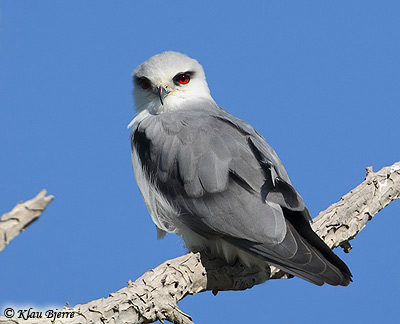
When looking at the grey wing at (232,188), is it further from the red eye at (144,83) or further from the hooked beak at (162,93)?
the red eye at (144,83)

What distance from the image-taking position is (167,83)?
585 cm

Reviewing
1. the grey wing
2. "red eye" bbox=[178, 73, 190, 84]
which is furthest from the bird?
"red eye" bbox=[178, 73, 190, 84]

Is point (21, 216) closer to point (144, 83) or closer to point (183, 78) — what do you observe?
point (144, 83)

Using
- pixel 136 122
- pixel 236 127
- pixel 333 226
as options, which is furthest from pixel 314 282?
pixel 136 122

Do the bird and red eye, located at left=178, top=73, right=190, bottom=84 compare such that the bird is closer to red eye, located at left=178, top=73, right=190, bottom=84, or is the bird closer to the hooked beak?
the hooked beak

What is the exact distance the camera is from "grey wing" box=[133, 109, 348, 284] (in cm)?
423

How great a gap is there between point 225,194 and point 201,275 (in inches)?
25.4

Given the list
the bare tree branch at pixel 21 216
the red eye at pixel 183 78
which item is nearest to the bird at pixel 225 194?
the red eye at pixel 183 78

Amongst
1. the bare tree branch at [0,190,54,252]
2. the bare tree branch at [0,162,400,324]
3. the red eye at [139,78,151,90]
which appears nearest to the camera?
the bare tree branch at [0,190,54,252]

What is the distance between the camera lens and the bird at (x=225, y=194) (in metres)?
4.23

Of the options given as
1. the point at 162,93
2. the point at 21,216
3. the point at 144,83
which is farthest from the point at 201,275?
the point at 144,83

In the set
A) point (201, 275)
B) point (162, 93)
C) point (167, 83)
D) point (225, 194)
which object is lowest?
point (201, 275)

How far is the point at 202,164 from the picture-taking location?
15.3ft

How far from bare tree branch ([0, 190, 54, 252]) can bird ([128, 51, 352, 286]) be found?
204 cm
